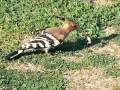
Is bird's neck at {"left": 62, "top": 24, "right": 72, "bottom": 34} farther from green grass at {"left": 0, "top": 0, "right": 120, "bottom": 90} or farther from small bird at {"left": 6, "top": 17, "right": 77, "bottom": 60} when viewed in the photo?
green grass at {"left": 0, "top": 0, "right": 120, "bottom": 90}

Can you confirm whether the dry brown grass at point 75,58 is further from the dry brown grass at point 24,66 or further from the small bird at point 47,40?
the dry brown grass at point 24,66

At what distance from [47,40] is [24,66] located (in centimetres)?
62

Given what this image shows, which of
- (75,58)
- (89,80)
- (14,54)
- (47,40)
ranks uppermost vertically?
(47,40)

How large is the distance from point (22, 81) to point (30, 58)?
899 mm

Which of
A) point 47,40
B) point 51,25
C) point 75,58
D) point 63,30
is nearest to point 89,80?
point 75,58

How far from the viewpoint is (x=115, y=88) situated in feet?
29.0

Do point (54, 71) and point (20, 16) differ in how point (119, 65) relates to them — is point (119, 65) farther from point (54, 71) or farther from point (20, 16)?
point (20, 16)

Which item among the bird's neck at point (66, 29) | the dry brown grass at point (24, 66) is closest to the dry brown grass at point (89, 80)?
the dry brown grass at point (24, 66)

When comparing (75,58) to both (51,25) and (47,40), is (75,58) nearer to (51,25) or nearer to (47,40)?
(47,40)

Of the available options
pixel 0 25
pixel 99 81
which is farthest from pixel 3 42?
pixel 99 81

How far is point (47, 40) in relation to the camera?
31.2ft

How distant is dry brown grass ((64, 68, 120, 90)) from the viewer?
8867 mm

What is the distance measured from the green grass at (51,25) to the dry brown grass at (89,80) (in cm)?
12

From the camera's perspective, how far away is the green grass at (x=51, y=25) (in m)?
8.88
